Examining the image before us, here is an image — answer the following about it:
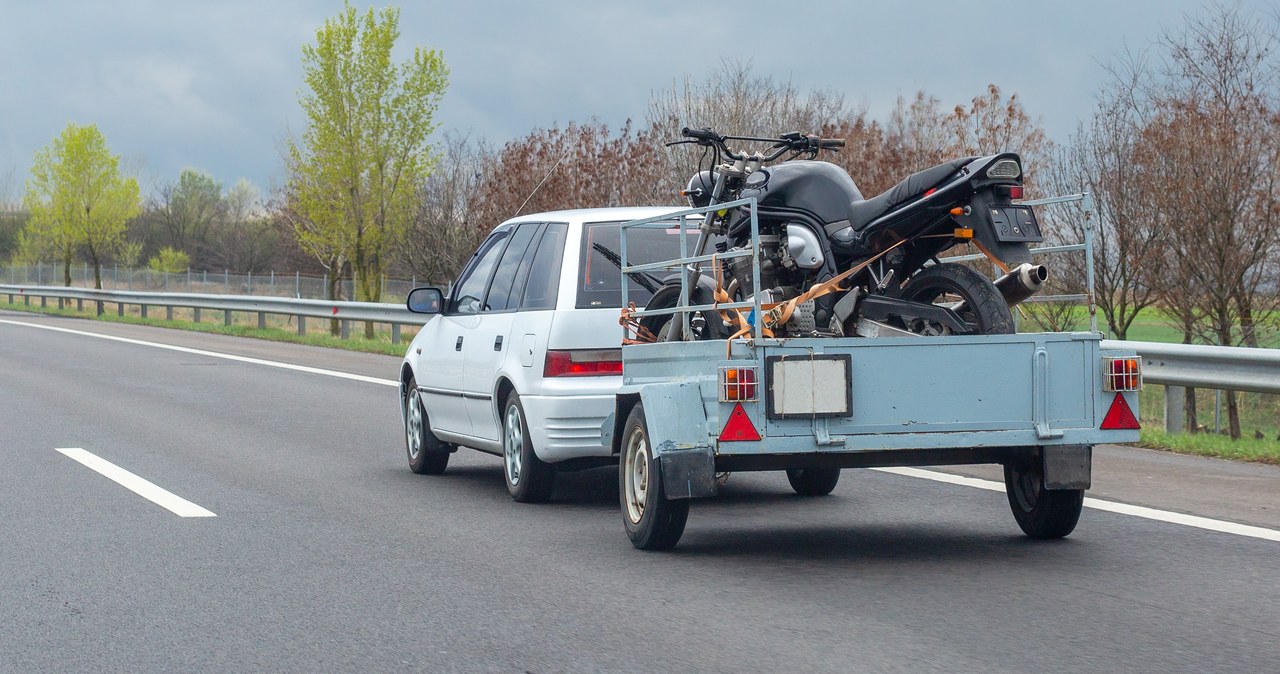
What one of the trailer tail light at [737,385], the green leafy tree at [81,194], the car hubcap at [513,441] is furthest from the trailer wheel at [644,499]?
the green leafy tree at [81,194]

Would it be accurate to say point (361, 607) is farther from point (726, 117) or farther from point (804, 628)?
point (726, 117)

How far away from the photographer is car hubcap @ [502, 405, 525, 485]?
343 inches

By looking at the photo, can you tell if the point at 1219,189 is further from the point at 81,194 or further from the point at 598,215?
the point at 81,194

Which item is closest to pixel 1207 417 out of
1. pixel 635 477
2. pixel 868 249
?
pixel 868 249

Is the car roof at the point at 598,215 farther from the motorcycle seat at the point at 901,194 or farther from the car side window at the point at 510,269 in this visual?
the motorcycle seat at the point at 901,194

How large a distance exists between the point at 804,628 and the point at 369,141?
31.0 metres

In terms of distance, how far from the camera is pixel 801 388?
6398mm

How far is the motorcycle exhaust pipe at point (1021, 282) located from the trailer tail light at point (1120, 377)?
0.47 meters

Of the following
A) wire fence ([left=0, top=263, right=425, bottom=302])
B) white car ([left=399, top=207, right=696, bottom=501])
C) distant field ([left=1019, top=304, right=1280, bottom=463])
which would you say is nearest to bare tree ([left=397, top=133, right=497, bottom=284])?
wire fence ([left=0, top=263, right=425, bottom=302])

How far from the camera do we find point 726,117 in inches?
1280

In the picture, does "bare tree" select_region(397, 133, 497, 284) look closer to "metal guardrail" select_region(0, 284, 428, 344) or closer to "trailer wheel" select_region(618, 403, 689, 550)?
"metal guardrail" select_region(0, 284, 428, 344)

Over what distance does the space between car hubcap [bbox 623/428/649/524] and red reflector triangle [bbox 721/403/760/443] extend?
0.81m

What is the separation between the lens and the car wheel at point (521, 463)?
338 inches

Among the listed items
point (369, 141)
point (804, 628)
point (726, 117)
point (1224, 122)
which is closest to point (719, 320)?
point (804, 628)
